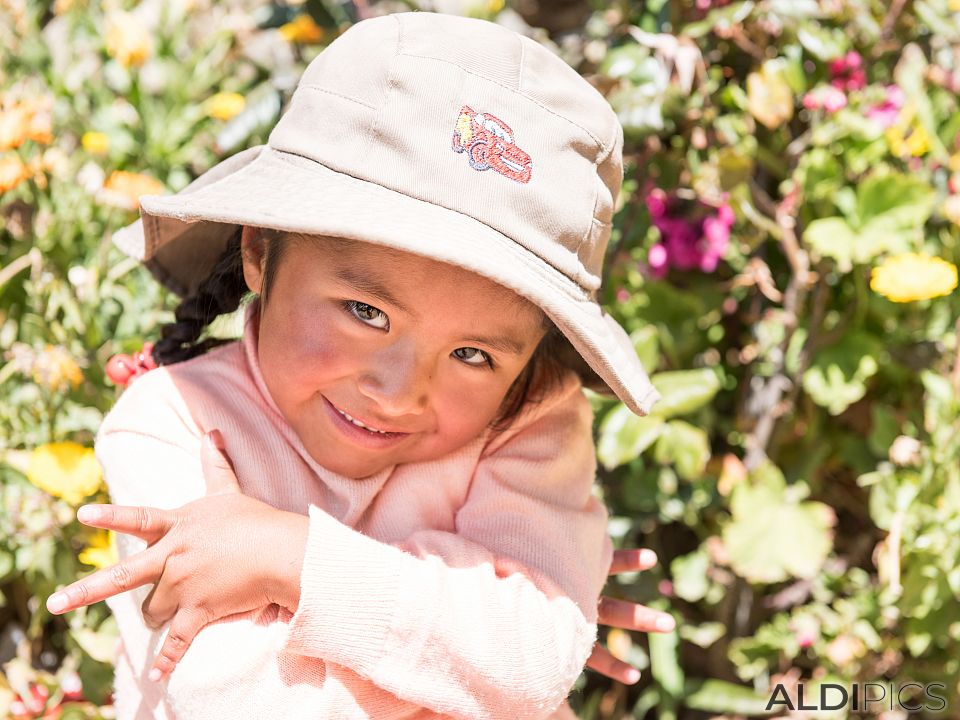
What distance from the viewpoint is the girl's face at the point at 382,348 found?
940 mm

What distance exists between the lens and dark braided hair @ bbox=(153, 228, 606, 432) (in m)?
1.16

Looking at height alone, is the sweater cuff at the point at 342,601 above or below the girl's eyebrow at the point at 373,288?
below

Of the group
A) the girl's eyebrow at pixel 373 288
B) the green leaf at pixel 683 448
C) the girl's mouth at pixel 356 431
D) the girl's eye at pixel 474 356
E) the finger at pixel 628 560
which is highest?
the girl's eyebrow at pixel 373 288

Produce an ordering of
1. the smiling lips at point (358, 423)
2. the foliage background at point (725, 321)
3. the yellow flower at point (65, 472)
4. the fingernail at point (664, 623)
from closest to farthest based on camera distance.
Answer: the smiling lips at point (358, 423), the fingernail at point (664, 623), the yellow flower at point (65, 472), the foliage background at point (725, 321)

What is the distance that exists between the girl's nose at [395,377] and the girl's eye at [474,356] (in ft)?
0.18

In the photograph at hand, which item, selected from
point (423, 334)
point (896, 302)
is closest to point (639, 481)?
point (896, 302)

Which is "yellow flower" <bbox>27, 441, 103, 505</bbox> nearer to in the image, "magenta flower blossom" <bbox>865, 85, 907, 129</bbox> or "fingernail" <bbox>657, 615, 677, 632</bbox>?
"fingernail" <bbox>657, 615, 677, 632</bbox>

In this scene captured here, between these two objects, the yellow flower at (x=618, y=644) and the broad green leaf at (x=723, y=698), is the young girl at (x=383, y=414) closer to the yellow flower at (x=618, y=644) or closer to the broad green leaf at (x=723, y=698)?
the yellow flower at (x=618, y=644)

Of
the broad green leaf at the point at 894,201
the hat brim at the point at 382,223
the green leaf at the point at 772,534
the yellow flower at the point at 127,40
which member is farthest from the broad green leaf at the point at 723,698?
the yellow flower at the point at 127,40

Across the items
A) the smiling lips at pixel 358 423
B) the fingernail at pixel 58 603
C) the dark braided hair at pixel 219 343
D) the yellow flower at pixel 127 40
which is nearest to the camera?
the fingernail at pixel 58 603

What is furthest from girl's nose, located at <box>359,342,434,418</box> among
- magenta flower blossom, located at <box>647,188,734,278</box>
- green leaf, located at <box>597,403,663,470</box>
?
magenta flower blossom, located at <box>647,188,734,278</box>

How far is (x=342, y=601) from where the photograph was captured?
889mm

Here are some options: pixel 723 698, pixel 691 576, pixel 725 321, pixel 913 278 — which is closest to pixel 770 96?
pixel 913 278

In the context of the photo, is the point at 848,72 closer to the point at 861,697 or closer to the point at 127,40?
the point at 861,697
